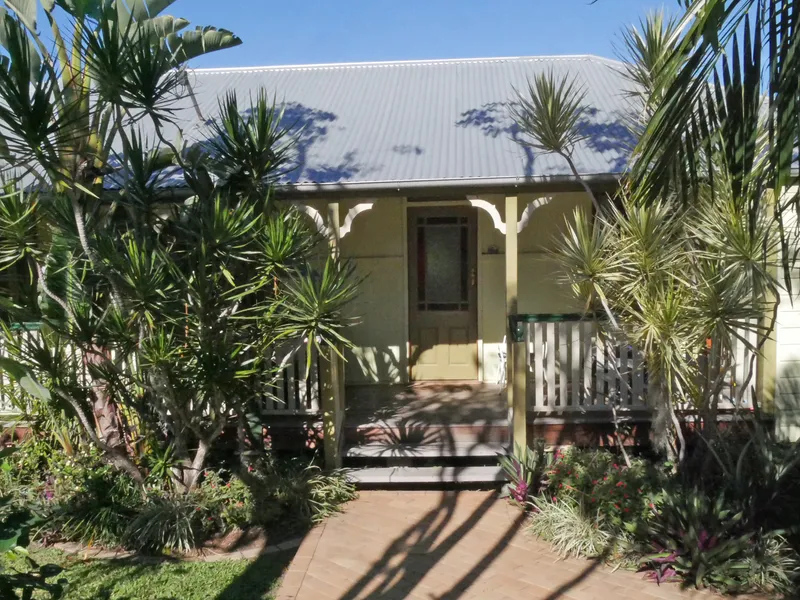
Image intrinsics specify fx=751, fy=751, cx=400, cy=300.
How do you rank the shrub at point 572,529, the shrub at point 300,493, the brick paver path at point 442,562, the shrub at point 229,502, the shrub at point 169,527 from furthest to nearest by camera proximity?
the shrub at point 300,493, the shrub at point 229,502, the shrub at point 169,527, the shrub at point 572,529, the brick paver path at point 442,562

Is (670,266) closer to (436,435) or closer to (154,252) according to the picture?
(436,435)

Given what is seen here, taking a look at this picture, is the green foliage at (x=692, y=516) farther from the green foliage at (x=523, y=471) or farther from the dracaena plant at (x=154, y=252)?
the dracaena plant at (x=154, y=252)

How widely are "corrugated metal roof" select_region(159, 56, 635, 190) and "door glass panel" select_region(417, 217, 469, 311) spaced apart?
1.26 m

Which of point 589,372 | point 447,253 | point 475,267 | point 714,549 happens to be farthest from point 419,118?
point 714,549

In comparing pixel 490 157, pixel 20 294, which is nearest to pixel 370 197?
pixel 490 157

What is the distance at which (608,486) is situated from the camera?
604 cm

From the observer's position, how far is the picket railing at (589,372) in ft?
23.2

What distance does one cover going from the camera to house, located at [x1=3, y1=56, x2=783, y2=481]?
704 centimetres

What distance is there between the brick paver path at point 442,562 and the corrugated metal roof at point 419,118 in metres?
2.98

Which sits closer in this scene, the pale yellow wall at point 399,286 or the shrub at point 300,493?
the shrub at point 300,493

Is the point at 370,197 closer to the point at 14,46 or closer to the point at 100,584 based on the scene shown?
the point at 14,46

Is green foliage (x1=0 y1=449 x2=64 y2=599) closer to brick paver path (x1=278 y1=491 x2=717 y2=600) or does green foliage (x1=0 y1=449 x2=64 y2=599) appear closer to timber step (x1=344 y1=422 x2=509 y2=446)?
brick paver path (x1=278 y1=491 x2=717 y2=600)

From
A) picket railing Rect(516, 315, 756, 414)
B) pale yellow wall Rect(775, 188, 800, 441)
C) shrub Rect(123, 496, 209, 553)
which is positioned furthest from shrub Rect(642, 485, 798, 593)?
shrub Rect(123, 496, 209, 553)

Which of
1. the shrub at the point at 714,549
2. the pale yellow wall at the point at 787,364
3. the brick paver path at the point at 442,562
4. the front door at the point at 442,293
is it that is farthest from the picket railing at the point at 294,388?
the pale yellow wall at the point at 787,364
